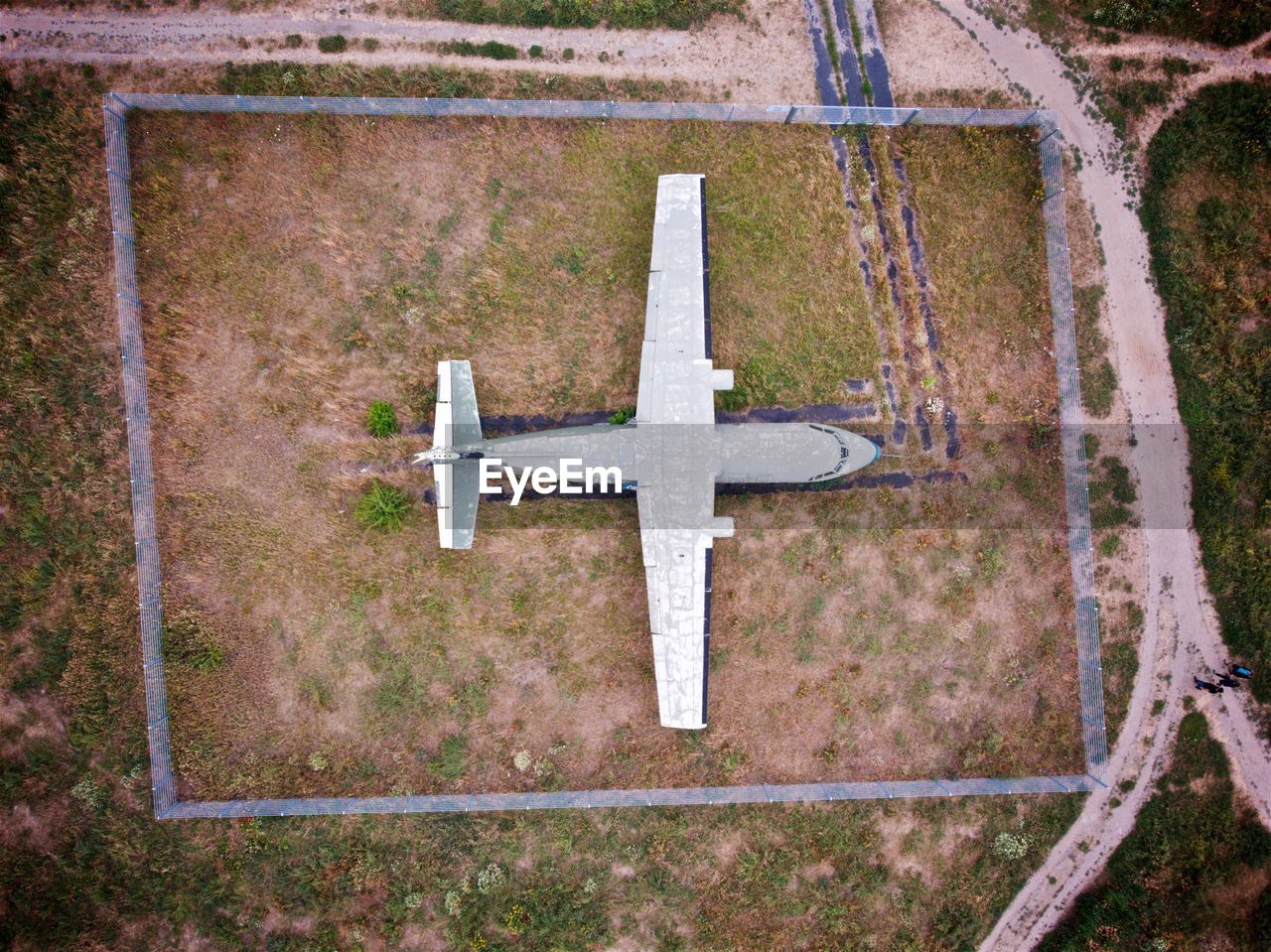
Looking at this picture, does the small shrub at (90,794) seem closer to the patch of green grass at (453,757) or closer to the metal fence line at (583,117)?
the metal fence line at (583,117)

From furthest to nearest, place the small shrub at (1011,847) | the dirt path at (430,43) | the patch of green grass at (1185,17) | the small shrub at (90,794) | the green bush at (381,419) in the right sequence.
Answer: the patch of green grass at (1185,17), the small shrub at (1011,847), the dirt path at (430,43), the green bush at (381,419), the small shrub at (90,794)

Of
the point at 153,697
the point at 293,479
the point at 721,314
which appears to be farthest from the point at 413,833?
the point at 721,314

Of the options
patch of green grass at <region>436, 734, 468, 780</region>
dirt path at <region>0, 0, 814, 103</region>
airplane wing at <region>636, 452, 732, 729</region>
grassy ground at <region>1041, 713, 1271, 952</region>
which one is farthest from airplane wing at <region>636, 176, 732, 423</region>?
grassy ground at <region>1041, 713, 1271, 952</region>

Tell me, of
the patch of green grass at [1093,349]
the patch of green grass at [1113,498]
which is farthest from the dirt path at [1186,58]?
the patch of green grass at [1113,498]

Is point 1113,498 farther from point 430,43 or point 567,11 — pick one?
point 430,43

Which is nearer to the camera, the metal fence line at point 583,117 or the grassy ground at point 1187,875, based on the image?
the metal fence line at point 583,117

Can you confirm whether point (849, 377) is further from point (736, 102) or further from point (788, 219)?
point (736, 102)
